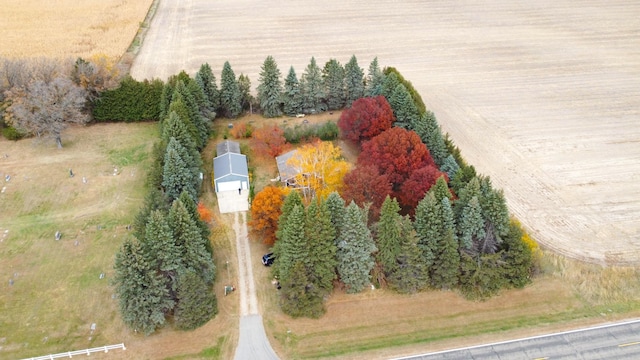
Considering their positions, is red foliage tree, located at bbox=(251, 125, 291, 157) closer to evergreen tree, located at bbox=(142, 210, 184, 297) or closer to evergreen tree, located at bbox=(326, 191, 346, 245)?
evergreen tree, located at bbox=(326, 191, 346, 245)

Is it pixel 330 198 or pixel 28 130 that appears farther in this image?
pixel 28 130

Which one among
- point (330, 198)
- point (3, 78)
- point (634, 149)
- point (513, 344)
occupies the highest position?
point (3, 78)

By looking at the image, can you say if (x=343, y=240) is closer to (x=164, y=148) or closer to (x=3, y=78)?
(x=164, y=148)

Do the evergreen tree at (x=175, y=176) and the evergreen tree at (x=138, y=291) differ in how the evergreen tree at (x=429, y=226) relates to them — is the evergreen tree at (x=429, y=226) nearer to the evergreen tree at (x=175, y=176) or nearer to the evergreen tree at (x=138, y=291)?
the evergreen tree at (x=138, y=291)

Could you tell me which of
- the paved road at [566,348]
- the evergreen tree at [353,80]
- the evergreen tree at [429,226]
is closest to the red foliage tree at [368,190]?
the evergreen tree at [429,226]

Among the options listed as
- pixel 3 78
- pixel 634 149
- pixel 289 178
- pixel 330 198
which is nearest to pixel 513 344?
pixel 330 198

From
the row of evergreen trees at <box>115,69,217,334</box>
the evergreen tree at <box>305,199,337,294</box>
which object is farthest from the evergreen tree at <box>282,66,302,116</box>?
the evergreen tree at <box>305,199,337,294</box>

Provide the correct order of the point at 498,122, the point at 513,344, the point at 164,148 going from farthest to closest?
the point at 498,122 → the point at 164,148 → the point at 513,344
